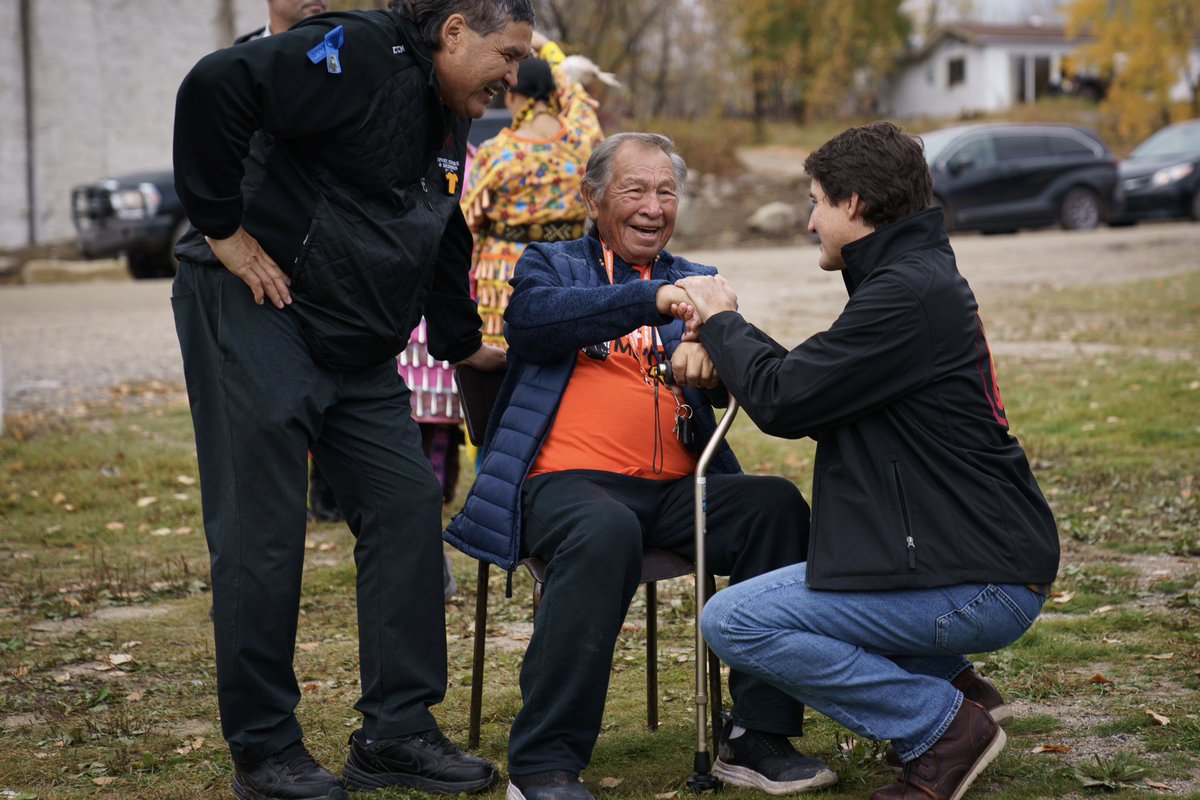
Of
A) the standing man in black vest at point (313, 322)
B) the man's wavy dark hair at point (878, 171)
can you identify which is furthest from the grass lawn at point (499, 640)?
the man's wavy dark hair at point (878, 171)

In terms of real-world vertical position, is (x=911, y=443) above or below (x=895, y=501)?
above

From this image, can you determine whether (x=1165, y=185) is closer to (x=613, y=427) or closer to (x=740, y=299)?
(x=740, y=299)

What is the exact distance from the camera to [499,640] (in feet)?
16.3

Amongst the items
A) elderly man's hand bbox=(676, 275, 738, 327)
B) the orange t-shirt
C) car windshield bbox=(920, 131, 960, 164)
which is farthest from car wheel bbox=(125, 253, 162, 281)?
elderly man's hand bbox=(676, 275, 738, 327)

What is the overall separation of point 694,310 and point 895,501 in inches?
29.3

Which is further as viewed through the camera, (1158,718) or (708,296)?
(1158,718)

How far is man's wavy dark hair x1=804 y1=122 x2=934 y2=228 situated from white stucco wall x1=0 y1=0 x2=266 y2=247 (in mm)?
23011

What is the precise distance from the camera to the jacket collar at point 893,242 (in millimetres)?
3250

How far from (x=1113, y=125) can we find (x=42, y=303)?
105ft

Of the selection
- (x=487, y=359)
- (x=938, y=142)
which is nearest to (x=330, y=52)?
(x=487, y=359)

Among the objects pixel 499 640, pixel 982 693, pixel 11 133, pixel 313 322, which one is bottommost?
pixel 499 640

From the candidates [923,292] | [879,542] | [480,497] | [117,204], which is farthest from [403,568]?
[117,204]

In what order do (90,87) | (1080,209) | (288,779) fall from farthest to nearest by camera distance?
(90,87), (1080,209), (288,779)

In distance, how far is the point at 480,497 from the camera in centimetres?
370
